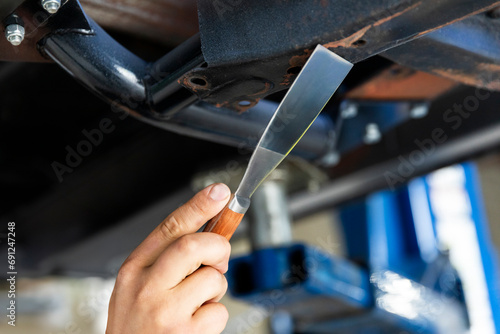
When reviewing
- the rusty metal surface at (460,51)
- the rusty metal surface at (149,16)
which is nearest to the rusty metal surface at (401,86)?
the rusty metal surface at (460,51)

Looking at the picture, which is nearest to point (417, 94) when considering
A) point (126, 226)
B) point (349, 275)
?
point (349, 275)

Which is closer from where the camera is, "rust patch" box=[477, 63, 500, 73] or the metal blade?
the metal blade

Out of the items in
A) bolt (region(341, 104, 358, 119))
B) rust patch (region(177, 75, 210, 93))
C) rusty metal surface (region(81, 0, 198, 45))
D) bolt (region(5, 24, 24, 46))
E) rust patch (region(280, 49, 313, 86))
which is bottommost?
bolt (region(5, 24, 24, 46))

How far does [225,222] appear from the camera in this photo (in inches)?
18.0

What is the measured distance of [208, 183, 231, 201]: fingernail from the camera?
45cm

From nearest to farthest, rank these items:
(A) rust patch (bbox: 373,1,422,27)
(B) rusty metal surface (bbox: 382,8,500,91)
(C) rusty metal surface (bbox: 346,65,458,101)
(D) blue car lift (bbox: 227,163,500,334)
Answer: (A) rust patch (bbox: 373,1,422,27)
(B) rusty metal surface (bbox: 382,8,500,91)
(C) rusty metal surface (bbox: 346,65,458,101)
(D) blue car lift (bbox: 227,163,500,334)

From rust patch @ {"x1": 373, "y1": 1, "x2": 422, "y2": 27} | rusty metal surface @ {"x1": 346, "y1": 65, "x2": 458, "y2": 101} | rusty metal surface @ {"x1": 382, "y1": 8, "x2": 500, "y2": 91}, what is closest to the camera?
rust patch @ {"x1": 373, "y1": 1, "x2": 422, "y2": 27}

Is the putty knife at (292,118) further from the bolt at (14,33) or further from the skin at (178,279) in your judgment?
the bolt at (14,33)

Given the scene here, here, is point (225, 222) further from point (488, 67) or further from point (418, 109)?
point (418, 109)

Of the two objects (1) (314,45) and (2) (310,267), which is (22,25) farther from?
(2) (310,267)

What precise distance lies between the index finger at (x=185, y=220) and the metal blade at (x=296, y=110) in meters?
0.01

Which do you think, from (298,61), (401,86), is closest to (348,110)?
(401,86)

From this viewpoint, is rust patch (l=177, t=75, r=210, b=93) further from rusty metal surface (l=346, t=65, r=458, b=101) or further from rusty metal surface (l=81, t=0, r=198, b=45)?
rusty metal surface (l=346, t=65, r=458, b=101)

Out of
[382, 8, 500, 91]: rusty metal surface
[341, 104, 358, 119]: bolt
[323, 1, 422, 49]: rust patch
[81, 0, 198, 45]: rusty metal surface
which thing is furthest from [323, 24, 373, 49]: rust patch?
[341, 104, 358, 119]: bolt
